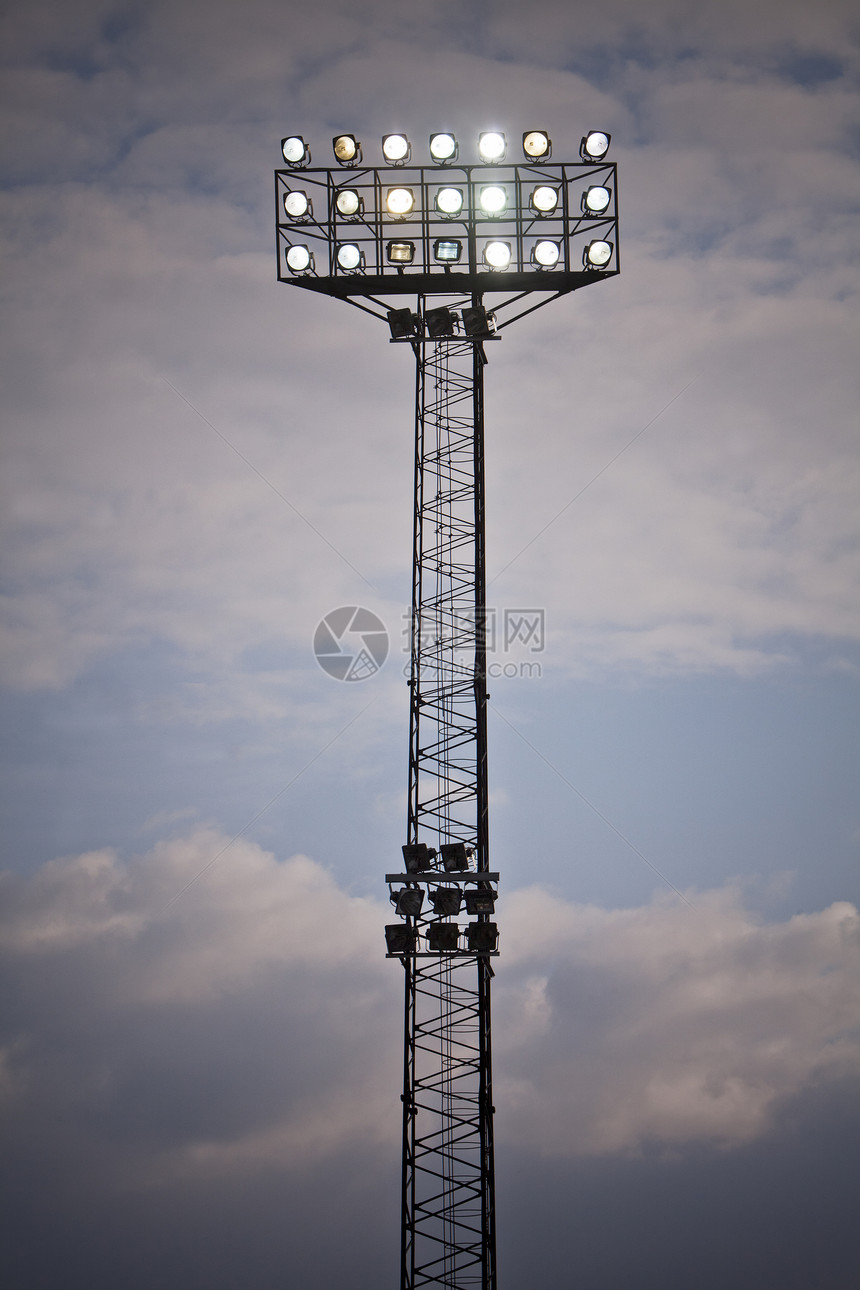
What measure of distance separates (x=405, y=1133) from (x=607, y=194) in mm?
21664

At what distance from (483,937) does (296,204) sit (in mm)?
17234

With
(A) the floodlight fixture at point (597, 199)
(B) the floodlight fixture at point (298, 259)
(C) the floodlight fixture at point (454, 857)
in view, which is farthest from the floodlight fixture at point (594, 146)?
(C) the floodlight fixture at point (454, 857)

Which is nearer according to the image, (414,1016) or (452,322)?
(414,1016)

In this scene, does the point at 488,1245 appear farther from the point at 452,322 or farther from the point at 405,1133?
the point at 452,322

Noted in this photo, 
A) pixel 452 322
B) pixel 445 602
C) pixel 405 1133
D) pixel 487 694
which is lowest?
pixel 405 1133

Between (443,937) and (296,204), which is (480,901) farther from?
(296,204)

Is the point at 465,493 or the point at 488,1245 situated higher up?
the point at 465,493

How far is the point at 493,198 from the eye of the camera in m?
32.8

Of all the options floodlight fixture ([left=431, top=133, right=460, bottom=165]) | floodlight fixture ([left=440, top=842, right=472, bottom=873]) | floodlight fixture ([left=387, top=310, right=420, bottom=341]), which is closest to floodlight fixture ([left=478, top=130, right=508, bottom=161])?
floodlight fixture ([left=431, top=133, right=460, bottom=165])

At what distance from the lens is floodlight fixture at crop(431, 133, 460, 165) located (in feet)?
107

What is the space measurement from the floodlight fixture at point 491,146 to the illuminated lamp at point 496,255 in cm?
202

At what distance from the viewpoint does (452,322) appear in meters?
33.6

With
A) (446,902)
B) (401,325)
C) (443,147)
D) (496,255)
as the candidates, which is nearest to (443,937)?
(446,902)

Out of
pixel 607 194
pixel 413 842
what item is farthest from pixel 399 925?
pixel 607 194
